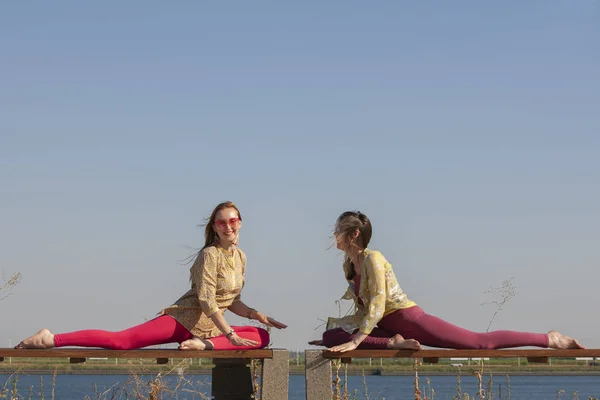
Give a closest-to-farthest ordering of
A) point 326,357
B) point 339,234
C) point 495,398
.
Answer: point 326,357, point 339,234, point 495,398

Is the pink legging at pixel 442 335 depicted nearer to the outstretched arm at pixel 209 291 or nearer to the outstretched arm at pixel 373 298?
the outstretched arm at pixel 373 298

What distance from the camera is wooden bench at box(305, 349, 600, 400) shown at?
271 inches

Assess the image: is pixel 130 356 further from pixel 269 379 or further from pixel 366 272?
pixel 366 272

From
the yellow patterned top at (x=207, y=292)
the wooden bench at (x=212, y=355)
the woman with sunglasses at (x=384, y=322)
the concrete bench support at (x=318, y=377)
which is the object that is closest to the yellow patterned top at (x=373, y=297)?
the woman with sunglasses at (x=384, y=322)

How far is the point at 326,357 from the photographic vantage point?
22.7ft

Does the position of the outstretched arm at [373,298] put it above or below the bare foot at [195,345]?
above

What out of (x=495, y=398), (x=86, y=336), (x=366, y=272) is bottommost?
(x=495, y=398)


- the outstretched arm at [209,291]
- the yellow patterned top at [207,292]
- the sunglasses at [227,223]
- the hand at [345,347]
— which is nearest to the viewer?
the hand at [345,347]

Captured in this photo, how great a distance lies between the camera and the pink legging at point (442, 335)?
23.6ft

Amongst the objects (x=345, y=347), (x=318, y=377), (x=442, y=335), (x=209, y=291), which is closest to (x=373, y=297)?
(x=345, y=347)

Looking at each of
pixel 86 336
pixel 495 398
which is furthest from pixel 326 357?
pixel 495 398

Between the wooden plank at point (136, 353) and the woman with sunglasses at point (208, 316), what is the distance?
60mm

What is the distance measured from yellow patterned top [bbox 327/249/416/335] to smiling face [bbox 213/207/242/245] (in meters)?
1.08

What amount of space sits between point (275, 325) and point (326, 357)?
918mm
